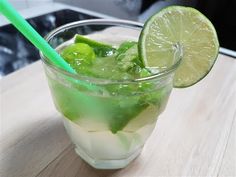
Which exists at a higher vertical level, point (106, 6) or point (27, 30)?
point (27, 30)

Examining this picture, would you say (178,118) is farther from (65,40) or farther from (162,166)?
(65,40)

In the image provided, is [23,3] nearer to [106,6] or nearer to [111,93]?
[106,6]

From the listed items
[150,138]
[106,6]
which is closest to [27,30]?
[150,138]

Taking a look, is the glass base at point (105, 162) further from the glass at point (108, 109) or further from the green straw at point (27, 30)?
the green straw at point (27, 30)

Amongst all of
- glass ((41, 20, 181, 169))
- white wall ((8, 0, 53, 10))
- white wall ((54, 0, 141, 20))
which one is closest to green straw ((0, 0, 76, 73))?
glass ((41, 20, 181, 169))

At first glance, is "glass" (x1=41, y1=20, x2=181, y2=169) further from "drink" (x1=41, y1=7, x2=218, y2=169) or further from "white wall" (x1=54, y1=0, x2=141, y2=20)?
"white wall" (x1=54, y1=0, x2=141, y2=20)

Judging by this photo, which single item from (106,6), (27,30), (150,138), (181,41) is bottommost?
(106,6)

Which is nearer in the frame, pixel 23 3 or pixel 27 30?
pixel 27 30
